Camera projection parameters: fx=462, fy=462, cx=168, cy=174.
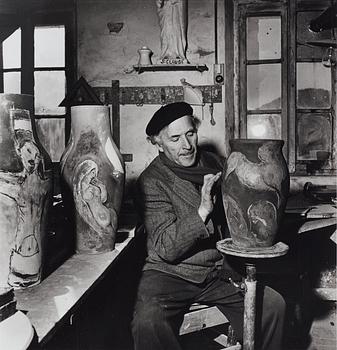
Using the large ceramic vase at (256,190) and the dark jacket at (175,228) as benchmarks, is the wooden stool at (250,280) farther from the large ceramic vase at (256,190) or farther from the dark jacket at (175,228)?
the dark jacket at (175,228)

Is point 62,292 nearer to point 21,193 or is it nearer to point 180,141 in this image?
point 21,193

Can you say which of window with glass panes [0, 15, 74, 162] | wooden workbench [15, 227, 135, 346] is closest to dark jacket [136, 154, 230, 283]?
wooden workbench [15, 227, 135, 346]

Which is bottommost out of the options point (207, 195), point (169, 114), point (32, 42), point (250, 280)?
point (250, 280)

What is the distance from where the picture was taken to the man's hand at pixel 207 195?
2.17 metres

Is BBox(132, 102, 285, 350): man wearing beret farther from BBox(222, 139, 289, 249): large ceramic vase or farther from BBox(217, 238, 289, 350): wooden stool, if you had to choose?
BBox(222, 139, 289, 249): large ceramic vase

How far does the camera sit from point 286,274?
3.71 meters

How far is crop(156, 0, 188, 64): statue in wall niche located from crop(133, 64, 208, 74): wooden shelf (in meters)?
0.04

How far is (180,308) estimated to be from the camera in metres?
2.30

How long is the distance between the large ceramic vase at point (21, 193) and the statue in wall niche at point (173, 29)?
277 centimetres

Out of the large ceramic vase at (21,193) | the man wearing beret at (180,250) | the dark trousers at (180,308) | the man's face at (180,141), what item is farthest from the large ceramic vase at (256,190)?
the large ceramic vase at (21,193)

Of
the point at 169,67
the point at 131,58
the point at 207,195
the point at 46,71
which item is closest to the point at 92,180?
the point at 207,195

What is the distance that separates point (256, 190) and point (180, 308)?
2.50ft

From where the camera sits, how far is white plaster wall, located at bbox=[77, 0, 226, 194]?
4172mm

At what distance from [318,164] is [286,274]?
1.05 meters
